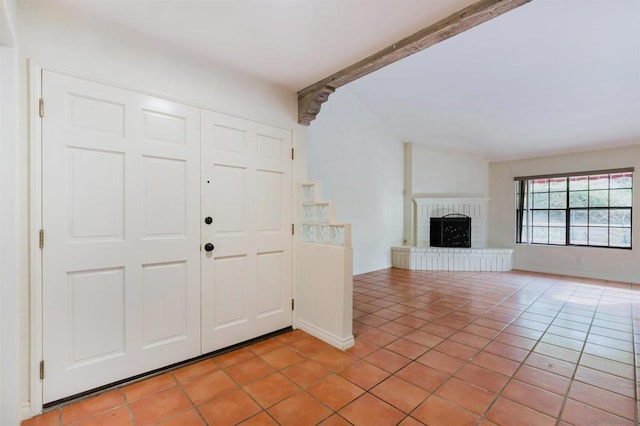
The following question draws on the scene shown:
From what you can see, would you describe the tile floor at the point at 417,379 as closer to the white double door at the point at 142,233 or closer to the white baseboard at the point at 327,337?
the white baseboard at the point at 327,337

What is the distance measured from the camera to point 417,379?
2.08m

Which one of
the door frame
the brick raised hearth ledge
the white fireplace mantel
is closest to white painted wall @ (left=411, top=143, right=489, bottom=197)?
the white fireplace mantel

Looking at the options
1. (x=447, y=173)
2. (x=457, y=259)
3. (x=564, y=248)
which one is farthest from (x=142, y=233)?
(x=564, y=248)

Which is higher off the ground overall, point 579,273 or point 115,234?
point 115,234

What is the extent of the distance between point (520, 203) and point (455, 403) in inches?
230

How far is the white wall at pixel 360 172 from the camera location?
15.7 feet

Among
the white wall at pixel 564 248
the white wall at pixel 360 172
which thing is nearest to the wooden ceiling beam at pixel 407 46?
the white wall at pixel 360 172

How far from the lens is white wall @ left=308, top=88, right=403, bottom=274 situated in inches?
188

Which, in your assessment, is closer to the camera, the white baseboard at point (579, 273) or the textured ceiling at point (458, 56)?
the textured ceiling at point (458, 56)

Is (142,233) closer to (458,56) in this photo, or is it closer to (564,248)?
(458,56)

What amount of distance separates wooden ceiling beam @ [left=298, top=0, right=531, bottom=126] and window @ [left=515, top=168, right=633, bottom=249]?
A: 5465 mm

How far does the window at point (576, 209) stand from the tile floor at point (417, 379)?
269 cm

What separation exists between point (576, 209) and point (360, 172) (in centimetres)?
428

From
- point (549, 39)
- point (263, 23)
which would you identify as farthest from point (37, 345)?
point (549, 39)
